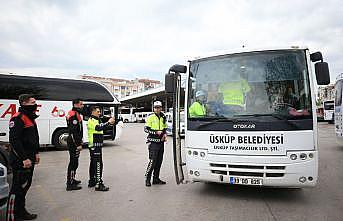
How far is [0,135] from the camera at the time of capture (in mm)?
10961

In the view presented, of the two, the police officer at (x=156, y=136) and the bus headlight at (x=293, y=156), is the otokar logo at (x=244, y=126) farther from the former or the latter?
the police officer at (x=156, y=136)

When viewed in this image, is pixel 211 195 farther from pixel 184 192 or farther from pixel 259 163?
pixel 259 163

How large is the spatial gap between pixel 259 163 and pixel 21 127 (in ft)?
12.1

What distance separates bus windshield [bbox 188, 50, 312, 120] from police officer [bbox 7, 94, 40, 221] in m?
2.69

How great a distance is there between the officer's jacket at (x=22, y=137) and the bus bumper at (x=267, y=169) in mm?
2771

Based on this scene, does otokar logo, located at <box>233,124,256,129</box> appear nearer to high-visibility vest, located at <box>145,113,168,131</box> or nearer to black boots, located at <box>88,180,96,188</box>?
high-visibility vest, located at <box>145,113,168,131</box>

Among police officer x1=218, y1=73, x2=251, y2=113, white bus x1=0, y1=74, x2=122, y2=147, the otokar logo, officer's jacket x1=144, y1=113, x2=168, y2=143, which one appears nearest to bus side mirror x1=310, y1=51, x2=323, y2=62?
police officer x1=218, y1=73, x2=251, y2=113

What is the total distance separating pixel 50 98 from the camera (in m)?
12.2

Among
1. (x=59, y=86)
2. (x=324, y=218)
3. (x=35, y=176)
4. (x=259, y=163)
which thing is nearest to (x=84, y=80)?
(x=59, y=86)

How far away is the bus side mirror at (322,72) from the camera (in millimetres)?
4656

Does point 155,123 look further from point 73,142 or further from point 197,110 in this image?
point 73,142

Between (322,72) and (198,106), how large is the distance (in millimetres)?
2170

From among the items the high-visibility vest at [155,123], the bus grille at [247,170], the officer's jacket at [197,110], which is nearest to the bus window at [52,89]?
the high-visibility vest at [155,123]

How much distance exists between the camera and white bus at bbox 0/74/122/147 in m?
11.3
